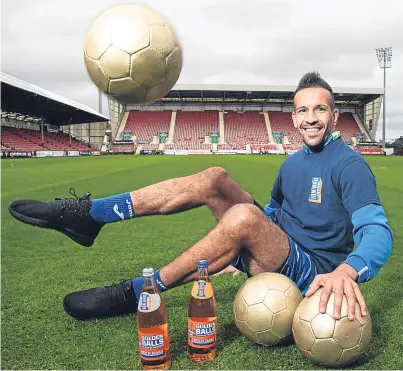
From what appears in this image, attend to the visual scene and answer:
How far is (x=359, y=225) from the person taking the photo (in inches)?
104

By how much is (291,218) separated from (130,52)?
1.70 m

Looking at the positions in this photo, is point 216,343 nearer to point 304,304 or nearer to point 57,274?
point 304,304

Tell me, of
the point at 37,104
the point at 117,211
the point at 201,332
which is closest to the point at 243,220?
the point at 201,332

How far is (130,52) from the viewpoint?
3.13 m

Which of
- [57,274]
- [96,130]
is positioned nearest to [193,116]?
[96,130]

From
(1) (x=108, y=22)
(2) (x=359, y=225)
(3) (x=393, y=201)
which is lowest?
(3) (x=393, y=201)

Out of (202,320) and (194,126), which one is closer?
(202,320)

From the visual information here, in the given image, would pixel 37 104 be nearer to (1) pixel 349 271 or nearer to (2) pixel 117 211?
(2) pixel 117 211

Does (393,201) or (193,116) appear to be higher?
(193,116)

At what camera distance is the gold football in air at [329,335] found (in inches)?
97.0

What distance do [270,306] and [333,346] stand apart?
447 millimetres

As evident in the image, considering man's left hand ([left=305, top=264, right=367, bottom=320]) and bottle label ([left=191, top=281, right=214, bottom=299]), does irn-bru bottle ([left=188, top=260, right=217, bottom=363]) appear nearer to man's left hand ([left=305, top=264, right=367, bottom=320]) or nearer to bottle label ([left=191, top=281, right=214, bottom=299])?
bottle label ([left=191, top=281, right=214, bottom=299])

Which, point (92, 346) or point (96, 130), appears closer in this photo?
point (92, 346)

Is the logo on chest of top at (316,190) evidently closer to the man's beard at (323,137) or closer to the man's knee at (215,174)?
the man's beard at (323,137)
